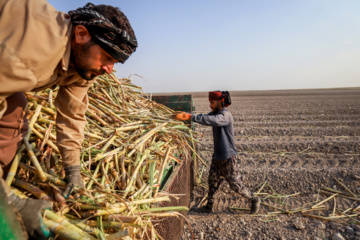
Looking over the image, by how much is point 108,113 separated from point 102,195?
131 cm

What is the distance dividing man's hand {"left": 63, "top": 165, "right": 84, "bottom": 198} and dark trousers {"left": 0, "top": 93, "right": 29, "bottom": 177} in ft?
1.06

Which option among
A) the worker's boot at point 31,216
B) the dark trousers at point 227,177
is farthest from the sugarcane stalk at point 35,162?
the dark trousers at point 227,177

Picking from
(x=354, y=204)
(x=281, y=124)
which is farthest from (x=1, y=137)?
(x=281, y=124)

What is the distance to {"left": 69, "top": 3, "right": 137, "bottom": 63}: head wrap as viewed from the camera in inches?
54.7

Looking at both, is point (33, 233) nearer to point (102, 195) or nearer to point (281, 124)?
point (102, 195)

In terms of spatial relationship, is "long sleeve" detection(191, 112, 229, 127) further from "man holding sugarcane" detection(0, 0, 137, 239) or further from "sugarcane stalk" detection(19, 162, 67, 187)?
"sugarcane stalk" detection(19, 162, 67, 187)

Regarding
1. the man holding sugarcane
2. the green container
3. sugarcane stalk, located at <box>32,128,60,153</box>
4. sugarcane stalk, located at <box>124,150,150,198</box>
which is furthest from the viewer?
sugarcane stalk, located at <box>32,128,60,153</box>

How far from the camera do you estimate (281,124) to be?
1014 cm

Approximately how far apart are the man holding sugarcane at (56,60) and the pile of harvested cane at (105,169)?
4.1 inches

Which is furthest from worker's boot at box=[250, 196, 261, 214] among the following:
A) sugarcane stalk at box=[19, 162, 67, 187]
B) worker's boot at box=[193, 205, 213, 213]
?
sugarcane stalk at box=[19, 162, 67, 187]

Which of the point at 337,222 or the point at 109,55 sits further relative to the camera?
the point at 337,222

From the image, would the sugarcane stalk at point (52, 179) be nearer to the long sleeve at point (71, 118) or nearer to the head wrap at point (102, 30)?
the long sleeve at point (71, 118)

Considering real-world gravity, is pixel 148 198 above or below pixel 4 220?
below

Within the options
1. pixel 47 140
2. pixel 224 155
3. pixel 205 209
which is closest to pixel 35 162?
pixel 47 140
